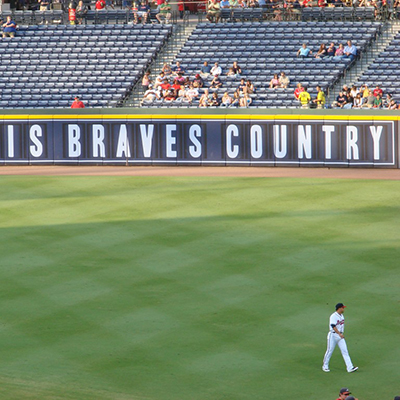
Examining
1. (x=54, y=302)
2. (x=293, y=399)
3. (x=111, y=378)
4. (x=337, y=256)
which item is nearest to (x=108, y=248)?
(x=54, y=302)

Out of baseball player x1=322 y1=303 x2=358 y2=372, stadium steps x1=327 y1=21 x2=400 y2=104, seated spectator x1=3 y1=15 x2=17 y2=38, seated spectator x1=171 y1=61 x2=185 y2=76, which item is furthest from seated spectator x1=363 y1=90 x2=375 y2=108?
seated spectator x1=3 y1=15 x2=17 y2=38

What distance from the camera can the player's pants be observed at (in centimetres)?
1335

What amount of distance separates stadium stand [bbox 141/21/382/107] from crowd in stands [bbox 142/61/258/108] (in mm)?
208

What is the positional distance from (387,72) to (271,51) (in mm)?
5142

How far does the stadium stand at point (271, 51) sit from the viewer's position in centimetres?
3353

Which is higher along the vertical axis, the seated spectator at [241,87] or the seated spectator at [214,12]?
the seated spectator at [214,12]

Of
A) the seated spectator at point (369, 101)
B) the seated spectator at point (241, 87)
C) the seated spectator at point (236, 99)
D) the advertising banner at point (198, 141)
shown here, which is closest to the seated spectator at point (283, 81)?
the seated spectator at point (241, 87)

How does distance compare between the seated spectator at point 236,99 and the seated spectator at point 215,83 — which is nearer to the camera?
the seated spectator at point 236,99

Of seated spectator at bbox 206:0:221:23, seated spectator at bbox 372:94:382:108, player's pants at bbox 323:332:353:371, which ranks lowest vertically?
player's pants at bbox 323:332:353:371

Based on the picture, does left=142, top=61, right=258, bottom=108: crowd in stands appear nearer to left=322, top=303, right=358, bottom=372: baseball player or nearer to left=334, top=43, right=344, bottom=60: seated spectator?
left=334, top=43, right=344, bottom=60: seated spectator

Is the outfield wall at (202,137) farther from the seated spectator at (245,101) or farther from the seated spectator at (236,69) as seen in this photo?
the seated spectator at (236,69)

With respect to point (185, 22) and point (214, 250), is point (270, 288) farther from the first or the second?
point (185, 22)

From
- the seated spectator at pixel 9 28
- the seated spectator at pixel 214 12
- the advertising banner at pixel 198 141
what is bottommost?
the advertising banner at pixel 198 141

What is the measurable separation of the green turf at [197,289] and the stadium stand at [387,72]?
736 centimetres
